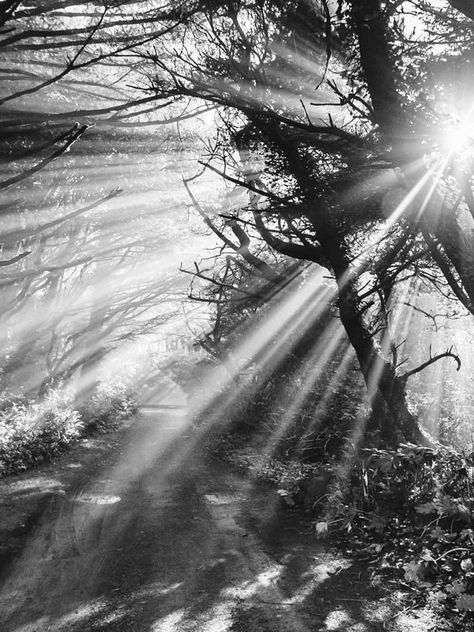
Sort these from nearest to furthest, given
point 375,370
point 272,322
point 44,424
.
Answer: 1. point 375,370
2. point 44,424
3. point 272,322

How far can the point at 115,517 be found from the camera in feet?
23.3

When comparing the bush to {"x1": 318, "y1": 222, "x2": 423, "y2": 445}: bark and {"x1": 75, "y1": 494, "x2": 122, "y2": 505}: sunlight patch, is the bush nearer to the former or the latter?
{"x1": 75, "y1": 494, "x2": 122, "y2": 505}: sunlight patch

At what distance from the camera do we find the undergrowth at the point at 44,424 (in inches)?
428

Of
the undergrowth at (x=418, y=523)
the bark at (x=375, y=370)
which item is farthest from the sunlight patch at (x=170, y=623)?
the bark at (x=375, y=370)

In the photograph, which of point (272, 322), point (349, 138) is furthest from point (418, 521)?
point (272, 322)

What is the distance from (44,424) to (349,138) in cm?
1241

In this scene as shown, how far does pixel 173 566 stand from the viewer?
5.02m

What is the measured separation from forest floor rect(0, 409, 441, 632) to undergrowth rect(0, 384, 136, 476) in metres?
1.40

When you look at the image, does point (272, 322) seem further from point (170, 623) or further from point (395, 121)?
point (170, 623)

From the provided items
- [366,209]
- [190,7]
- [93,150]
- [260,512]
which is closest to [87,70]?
[93,150]

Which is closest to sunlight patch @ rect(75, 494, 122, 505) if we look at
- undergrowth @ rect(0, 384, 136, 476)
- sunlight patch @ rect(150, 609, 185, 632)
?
undergrowth @ rect(0, 384, 136, 476)

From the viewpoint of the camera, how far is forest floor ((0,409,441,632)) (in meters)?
3.75

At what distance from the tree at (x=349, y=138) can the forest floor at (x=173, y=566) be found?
2988mm

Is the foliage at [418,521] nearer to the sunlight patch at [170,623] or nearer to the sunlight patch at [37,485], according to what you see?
the sunlight patch at [170,623]
